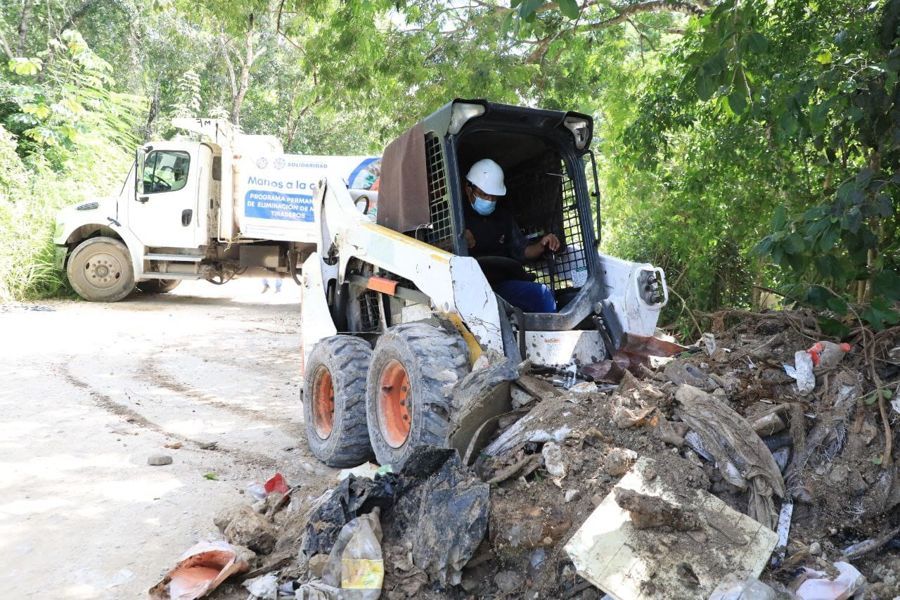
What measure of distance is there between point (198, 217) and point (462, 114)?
9.62 metres

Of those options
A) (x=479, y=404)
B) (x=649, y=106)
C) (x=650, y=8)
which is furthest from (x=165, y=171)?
(x=479, y=404)

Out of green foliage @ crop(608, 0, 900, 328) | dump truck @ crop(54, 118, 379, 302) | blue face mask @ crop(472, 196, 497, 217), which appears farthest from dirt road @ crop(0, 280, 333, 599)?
green foliage @ crop(608, 0, 900, 328)

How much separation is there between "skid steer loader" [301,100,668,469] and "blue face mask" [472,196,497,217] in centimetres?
18

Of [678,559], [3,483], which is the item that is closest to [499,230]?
[678,559]

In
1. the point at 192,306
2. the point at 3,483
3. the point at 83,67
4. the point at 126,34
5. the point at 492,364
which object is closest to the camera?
the point at 492,364

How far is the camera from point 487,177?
514 centimetres

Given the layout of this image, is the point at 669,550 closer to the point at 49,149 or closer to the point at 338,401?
the point at 338,401

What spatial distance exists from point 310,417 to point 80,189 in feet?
41.9

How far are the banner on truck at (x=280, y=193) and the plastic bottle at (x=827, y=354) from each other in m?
9.16

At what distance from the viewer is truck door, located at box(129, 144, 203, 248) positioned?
12844 mm

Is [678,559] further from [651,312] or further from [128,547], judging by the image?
[128,547]

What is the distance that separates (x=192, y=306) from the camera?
546 inches

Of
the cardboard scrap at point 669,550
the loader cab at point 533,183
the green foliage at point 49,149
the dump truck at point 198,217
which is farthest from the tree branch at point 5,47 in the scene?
the cardboard scrap at point 669,550

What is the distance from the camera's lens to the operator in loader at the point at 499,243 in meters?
5.03
